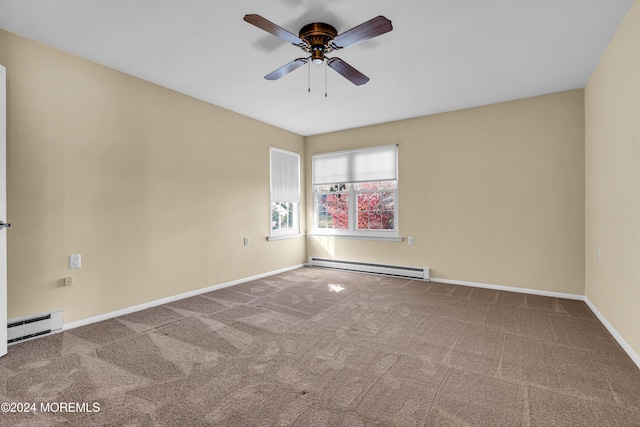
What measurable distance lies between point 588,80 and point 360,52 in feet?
9.26

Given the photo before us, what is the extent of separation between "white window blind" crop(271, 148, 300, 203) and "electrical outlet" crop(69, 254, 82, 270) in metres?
2.91

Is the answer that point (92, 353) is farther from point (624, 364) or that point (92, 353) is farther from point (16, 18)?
point (624, 364)

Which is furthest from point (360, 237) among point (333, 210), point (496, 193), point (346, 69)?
point (346, 69)

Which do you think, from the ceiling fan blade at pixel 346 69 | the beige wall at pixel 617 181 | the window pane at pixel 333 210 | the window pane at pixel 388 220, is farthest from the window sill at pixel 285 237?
the beige wall at pixel 617 181

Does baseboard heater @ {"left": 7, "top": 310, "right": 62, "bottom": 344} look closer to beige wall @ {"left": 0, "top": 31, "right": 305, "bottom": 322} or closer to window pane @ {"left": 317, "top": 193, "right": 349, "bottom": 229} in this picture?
beige wall @ {"left": 0, "top": 31, "right": 305, "bottom": 322}

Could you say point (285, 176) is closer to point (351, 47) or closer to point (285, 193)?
point (285, 193)

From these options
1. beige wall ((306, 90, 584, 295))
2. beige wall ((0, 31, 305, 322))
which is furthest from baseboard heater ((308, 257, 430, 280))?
beige wall ((0, 31, 305, 322))

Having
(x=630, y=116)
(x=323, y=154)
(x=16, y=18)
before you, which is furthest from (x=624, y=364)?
(x=16, y=18)

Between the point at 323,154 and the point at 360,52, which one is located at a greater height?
the point at 360,52

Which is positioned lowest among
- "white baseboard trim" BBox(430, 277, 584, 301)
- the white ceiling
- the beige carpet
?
the beige carpet

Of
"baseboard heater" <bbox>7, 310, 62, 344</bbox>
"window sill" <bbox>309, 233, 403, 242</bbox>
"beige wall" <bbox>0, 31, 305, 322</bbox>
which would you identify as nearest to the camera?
"baseboard heater" <bbox>7, 310, 62, 344</bbox>

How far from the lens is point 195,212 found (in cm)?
412

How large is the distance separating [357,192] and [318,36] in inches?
136

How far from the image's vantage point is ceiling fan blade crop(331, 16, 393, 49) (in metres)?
2.05
